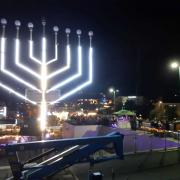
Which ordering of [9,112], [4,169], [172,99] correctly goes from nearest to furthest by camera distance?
1. [4,169]
2. [9,112]
3. [172,99]

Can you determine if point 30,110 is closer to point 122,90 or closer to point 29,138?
point 29,138

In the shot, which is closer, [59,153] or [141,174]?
[59,153]

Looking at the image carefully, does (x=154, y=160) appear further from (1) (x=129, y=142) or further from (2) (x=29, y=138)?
(2) (x=29, y=138)

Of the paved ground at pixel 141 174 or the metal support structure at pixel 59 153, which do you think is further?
the paved ground at pixel 141 174

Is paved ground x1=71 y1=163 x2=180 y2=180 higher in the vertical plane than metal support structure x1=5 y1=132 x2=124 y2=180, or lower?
lower

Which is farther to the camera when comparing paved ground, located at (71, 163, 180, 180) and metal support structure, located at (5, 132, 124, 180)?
paved ground, located at (71, 163, 180, 180)

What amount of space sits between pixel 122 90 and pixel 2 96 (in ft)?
60.6

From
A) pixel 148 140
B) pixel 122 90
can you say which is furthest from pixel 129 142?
pixel 122 90

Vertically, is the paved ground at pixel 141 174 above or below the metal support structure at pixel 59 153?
below

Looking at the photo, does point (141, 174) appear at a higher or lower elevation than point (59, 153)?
lower

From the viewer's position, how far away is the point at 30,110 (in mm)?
29109

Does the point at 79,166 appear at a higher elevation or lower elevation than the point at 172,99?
lower

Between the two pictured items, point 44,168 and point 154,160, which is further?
point 154,160

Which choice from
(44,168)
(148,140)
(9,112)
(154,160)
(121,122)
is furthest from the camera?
(9,112)
